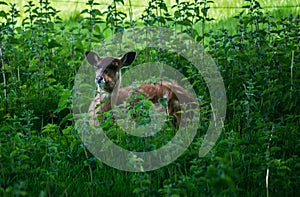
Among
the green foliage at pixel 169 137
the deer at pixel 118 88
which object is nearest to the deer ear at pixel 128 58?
the deer at pixel 118 88

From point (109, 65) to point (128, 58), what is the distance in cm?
24

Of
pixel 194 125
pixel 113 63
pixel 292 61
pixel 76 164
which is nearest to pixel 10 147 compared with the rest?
pixel 76 164

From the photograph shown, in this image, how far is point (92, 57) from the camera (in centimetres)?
655

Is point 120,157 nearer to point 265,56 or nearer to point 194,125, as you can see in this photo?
point 194,125

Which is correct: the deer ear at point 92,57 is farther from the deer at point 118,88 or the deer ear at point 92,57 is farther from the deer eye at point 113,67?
the deer eye at point 113,67

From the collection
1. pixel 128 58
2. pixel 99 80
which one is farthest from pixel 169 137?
pixel 128 58

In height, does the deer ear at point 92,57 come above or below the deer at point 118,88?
above

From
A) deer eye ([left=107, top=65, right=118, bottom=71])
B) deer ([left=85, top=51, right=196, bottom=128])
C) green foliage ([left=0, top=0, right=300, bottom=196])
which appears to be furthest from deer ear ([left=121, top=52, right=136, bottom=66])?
green foliage ([left=0, top=0, right=300, bottom=196])

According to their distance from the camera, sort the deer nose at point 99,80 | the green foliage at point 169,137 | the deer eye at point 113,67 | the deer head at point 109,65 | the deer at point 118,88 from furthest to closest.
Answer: the deer eye at point 113,67, the deer head at point 109,65, the deer at point 118,88, the deer nose at point 99,80, the green foliage at point 169,137

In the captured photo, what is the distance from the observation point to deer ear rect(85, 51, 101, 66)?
651cm

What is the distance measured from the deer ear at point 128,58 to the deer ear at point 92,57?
0.97 feet

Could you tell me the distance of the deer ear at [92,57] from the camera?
21.4 feet

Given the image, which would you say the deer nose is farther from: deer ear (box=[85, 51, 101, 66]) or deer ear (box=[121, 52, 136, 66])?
deer ear (box=[121, 52, 136, 66])

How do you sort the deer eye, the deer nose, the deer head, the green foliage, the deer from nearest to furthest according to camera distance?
the green foliage
the deer nose
the deer
the deer head
the deer eye
